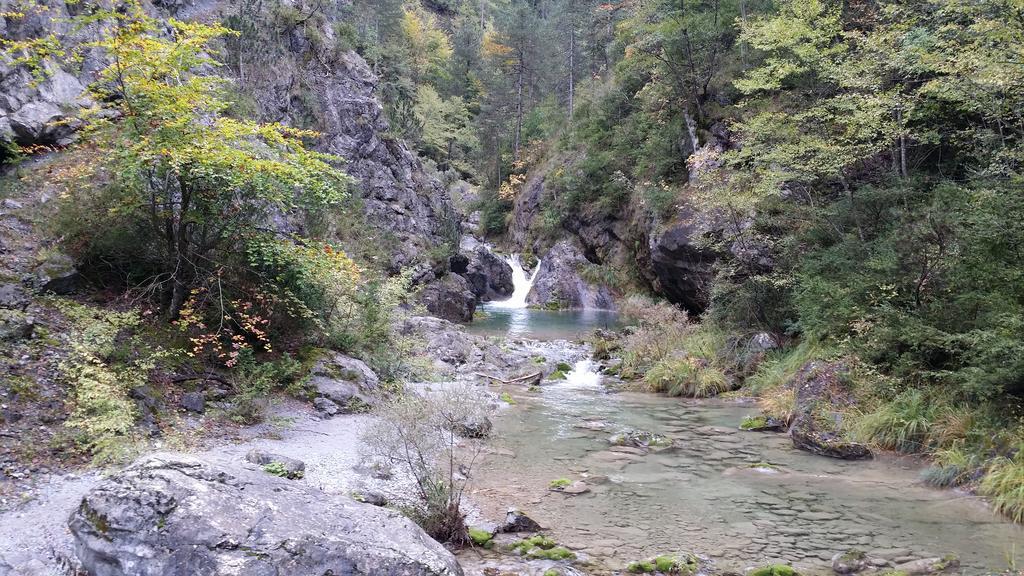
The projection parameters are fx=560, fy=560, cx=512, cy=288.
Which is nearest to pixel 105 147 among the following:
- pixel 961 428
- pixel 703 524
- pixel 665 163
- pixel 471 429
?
pixel 471 429

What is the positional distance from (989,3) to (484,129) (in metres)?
41.0

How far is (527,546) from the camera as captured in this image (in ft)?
18.2

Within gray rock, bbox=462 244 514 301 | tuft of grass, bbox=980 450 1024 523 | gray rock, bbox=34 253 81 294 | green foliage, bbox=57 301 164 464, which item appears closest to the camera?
green foliage, bbox=57 301 164 464

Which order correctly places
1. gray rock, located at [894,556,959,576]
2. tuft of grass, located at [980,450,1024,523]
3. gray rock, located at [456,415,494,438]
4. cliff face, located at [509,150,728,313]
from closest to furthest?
gray rock, located at [894,556,959,576] → tuft of grass, located at [980,450,1024,523] → gray rock, located at [456,415,494,438] → cliff face, located at [509,150,728,313]

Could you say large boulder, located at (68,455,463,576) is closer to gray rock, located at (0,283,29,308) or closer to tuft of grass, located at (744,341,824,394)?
gray rock, located at (0,283,29,308)

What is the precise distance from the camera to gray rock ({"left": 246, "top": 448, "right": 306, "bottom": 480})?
6.04m

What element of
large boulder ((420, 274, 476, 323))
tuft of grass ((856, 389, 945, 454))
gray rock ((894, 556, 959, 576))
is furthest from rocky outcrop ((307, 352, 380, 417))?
large boulder ((420, 274, 476, 323))

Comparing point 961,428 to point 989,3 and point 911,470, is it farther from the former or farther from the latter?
point 989,3

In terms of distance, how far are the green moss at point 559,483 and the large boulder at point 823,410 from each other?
4404mm

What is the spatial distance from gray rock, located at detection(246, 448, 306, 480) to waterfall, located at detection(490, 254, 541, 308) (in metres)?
28.7

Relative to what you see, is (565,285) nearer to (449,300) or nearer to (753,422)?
(449,300)

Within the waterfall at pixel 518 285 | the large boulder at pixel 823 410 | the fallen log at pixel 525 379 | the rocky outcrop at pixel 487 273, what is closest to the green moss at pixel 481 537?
the large boulder at pixel 823 410

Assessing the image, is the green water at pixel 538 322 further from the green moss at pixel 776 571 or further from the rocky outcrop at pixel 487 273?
the green moss at pixel 776 571

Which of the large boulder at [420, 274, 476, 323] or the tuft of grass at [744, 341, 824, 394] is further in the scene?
the large boulder at [420, 274, 476, 323]
